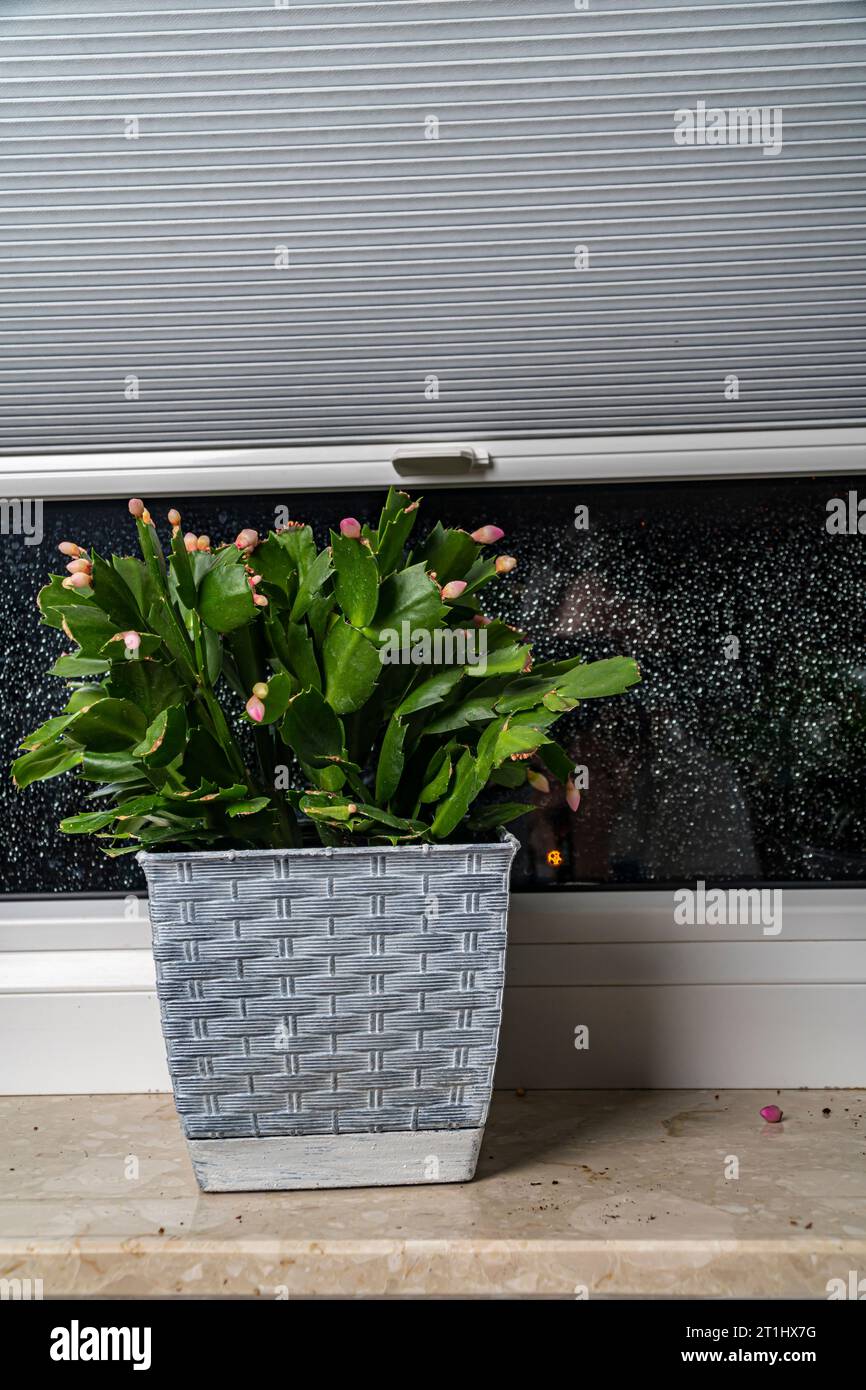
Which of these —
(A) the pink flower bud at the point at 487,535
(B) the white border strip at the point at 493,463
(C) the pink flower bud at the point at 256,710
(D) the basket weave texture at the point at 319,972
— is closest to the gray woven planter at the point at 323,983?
(D) the basket weave texture at the point at 319,972

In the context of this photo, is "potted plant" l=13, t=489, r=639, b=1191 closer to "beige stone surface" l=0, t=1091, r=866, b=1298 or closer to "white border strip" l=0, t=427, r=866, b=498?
"beige stone surface" l=0, t=1091, r=866, b=1298

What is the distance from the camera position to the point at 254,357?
1212 mm

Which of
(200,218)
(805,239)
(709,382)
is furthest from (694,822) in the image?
(200,218)

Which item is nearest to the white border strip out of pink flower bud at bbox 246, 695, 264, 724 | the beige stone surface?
pink flower bud at bbox 246, 695, 264, 724

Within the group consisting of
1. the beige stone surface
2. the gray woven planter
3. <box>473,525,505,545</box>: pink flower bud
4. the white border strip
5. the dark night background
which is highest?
the white border strip

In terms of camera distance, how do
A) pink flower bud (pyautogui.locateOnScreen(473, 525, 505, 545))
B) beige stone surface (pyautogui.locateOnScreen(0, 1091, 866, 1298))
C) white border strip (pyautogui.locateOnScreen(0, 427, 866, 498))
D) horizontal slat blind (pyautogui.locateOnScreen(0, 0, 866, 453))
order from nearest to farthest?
beige stone surface (pyautogui.locateOnScreen(0, 1091, 866, 1298)) < pink flower bud (pyautogui.locateOnScreen(473, 525, 505, 545)) < horizontal slat blind (pyautogui.locateOnScreen(0, 0, 866, 453)) < white border strip (pyautogui.locateOnScreen(0, 427, 866, 498))

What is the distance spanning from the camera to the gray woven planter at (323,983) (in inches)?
36.6

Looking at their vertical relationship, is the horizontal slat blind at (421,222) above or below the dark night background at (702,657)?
above

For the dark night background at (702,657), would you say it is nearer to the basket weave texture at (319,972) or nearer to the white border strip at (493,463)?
the white border strip at (493,463)

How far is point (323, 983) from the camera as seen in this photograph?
94 centimetres

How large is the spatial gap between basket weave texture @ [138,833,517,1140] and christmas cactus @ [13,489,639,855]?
43 mm

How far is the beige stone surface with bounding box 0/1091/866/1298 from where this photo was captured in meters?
→ 0.86

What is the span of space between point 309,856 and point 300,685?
144 millimetres

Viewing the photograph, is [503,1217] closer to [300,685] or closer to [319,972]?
[319,972]
